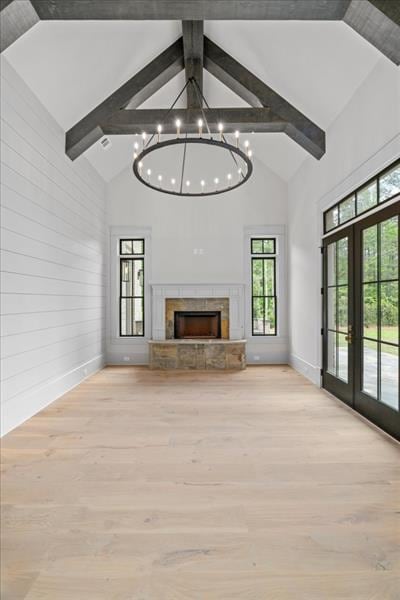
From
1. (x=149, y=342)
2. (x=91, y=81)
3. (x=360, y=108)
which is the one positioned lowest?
(x=149, y=342)

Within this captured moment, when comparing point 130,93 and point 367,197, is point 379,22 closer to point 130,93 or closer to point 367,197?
point 367,197

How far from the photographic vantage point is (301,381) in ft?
18.2

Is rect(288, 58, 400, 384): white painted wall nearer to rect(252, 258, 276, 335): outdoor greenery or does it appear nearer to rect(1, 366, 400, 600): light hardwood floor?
rect(252, 258, 276, 335): outdoor greenery

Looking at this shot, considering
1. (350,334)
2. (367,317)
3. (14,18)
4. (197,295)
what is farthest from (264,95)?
(197,295)

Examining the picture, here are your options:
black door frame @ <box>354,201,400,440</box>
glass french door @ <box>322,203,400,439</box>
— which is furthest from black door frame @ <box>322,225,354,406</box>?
black door frame @ <box>354,201,400,440</box>

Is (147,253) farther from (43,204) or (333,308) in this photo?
(333,308)

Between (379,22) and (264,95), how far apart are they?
91.0 inches

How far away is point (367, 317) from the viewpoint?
12.5 ft

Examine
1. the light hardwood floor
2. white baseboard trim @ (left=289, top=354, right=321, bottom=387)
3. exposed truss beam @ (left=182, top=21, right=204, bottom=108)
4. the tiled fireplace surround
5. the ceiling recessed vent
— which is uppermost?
exposed truss beam @ (left=182, top=21, right=204, bottom=108)

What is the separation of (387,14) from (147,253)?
5.31m

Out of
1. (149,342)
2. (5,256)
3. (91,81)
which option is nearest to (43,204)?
(5,256)

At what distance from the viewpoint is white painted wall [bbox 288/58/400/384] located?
3.35 metres

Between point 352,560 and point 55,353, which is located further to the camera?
point 55,353

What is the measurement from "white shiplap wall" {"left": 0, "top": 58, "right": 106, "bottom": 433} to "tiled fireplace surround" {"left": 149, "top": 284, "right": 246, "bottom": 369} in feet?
4.52
